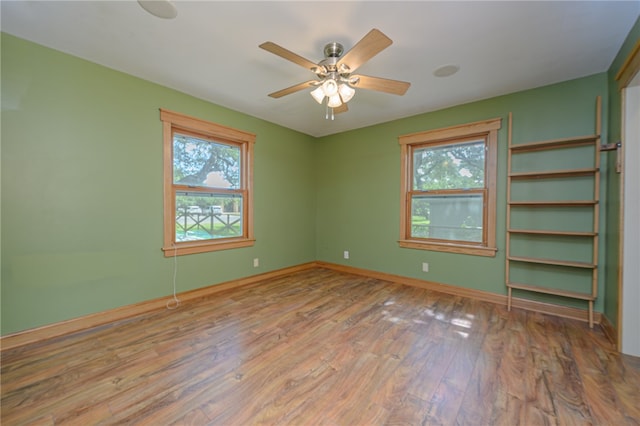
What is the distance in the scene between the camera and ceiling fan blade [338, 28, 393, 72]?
5.02 feet

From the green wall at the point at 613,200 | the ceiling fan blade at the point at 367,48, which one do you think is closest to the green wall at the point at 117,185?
the green wall at the point at 613,200

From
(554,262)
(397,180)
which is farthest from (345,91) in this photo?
(554,262)

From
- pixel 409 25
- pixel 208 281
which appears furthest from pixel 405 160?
pixel 208 281

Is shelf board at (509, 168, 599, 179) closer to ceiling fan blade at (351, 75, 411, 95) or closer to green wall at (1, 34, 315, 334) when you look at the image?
ceiling fan blade at (351, 75, 411, 95)

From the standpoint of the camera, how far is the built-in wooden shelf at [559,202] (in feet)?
8.17

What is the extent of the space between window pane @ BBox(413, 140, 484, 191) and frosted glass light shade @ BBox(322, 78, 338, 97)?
2.27m

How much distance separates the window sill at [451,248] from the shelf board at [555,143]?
1.24 m

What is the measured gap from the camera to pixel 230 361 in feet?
6.20

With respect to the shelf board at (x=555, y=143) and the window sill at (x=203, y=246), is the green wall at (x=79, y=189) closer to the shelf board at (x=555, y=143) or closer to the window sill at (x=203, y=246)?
the window sill at (x=203, y=246)

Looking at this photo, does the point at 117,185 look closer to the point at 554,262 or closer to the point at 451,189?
the point at 451,189

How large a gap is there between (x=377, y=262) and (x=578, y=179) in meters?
2.62

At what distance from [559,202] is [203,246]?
4150mm

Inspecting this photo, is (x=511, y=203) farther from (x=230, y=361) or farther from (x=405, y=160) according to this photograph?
(x=230, y=361)

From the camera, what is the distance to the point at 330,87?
6.54 feet
